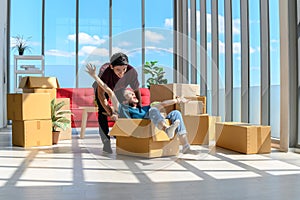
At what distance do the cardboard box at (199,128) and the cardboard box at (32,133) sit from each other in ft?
5.33

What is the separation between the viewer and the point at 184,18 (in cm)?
776

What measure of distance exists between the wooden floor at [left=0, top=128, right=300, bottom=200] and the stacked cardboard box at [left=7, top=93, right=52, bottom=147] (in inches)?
18.8

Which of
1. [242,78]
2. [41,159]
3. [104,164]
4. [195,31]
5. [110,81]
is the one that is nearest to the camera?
[104,164]

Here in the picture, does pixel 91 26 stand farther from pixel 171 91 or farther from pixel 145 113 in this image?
pixel 145 113

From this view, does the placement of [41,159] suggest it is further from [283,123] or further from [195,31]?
[195,31]

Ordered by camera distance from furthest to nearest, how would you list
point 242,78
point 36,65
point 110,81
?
point 36,65 < point 242,78 < point 110,81

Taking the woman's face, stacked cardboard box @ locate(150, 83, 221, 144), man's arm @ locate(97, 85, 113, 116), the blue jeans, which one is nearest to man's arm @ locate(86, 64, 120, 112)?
man's arm @ locate(97, 85, 113, 116)

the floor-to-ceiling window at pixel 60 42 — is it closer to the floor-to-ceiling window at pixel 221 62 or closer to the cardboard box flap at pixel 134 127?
the floor-to-ceiling window at pixel 221 62

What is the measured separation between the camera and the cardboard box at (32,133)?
13.8 ft

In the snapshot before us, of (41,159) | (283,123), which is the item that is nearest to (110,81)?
(41,159)

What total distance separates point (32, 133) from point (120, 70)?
1435 mm

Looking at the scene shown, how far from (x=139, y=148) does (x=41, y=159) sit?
886mm

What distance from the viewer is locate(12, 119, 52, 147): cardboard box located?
13.8 feet

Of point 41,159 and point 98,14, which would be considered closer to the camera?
point 41,159
